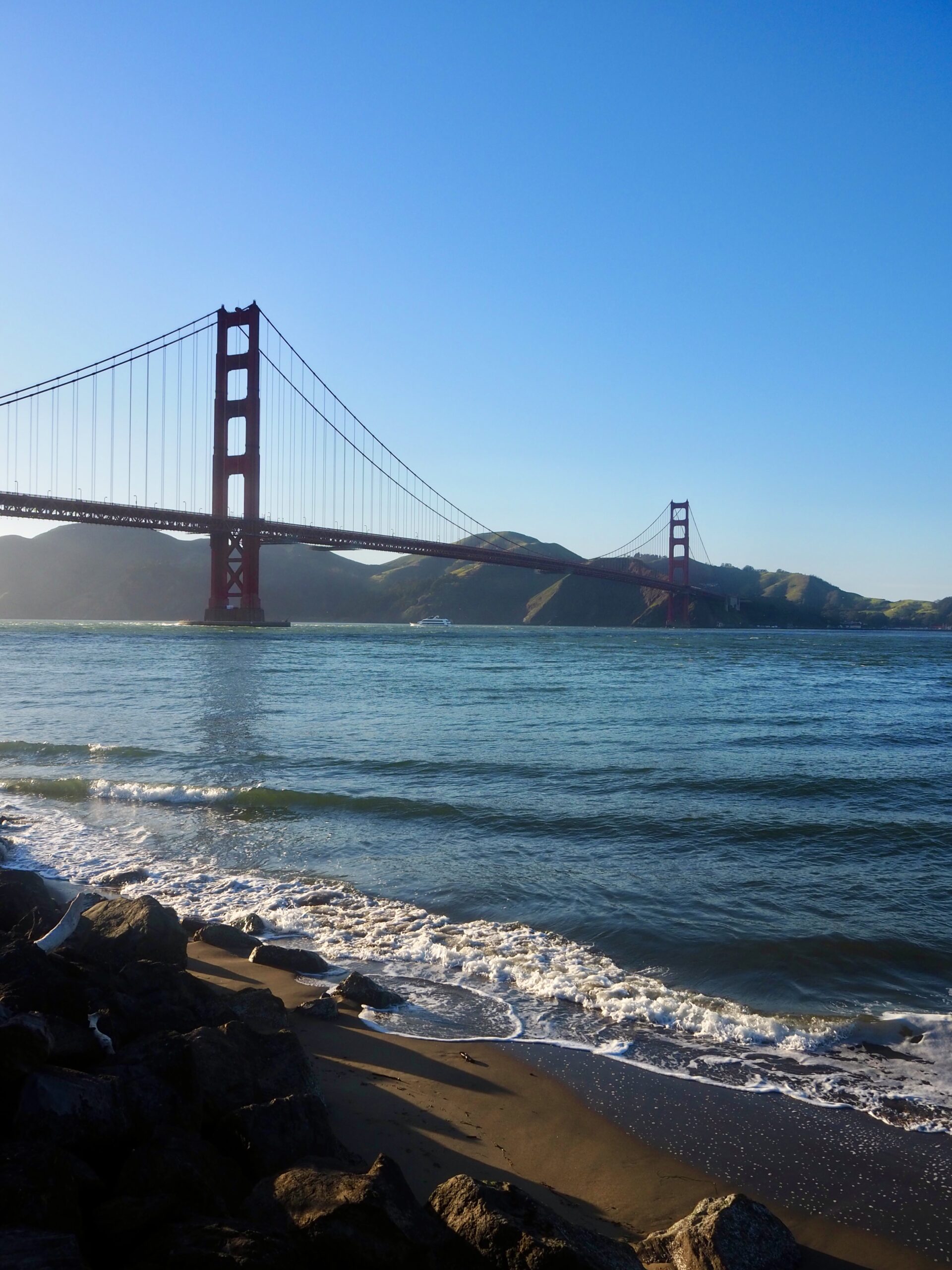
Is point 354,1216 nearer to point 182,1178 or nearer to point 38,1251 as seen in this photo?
point 182,1178

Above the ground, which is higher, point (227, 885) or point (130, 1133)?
point (130, 1133)

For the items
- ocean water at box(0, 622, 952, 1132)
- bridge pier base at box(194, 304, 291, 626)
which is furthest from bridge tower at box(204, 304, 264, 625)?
ocean water at box(0, 622, 952, 1132)

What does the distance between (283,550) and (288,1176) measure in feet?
379

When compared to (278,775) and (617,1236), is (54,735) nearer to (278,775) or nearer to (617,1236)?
(278,775)

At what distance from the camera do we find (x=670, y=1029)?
3.85 meters

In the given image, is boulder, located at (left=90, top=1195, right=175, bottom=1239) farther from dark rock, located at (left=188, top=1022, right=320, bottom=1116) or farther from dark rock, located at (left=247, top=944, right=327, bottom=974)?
dark rock, located at (left=247, top=944, right=327, bottom=974)

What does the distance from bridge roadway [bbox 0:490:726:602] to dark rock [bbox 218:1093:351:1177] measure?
38.9 metres

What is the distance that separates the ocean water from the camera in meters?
3.89

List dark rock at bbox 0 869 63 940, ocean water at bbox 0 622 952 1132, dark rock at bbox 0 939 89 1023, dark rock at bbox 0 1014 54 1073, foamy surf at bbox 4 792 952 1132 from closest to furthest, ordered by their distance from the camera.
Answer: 1. dark rock at bbox 0 1014 54 1073
2. dark rock at bbox 0 939 89 1023
3. foamy surf at bbox 4 792 952 1132
4. ocean water at bbox 0 622 952 1132
5. dark rock at bbox 0 869 63 940

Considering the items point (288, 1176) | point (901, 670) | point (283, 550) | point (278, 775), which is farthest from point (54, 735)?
point (283, 550)

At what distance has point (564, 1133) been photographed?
2965 millimetres

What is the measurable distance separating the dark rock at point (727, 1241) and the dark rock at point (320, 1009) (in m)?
1.84

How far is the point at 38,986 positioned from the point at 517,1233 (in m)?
1.90

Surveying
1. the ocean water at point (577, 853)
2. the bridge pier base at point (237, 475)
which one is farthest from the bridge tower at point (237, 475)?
the ocean water at point (577, 853)
